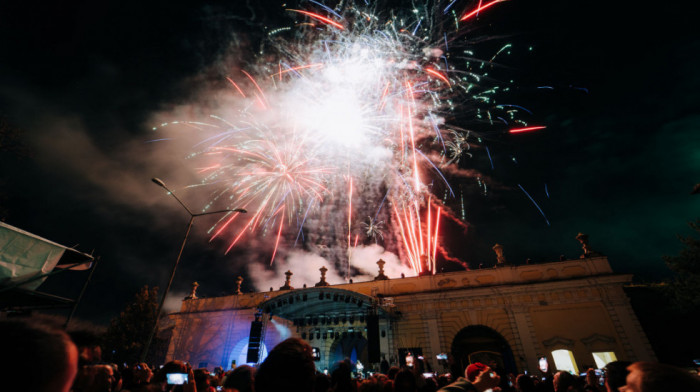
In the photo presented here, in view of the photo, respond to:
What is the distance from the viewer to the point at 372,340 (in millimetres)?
17125

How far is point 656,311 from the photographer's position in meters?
18.9

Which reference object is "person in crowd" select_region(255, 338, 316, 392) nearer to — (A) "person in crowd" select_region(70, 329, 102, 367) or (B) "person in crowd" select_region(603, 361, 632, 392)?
(A) "person in crowd" select_region(70, 329, 102, 367)

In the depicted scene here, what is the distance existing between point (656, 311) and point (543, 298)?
7952 millimetres

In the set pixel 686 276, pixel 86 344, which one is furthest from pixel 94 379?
pixel 686 276

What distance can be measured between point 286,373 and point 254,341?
20.3 metres

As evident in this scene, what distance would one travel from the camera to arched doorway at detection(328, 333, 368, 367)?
23.9 meters

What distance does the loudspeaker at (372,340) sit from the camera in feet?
54.7

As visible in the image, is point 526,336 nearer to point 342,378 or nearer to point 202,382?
point 342,378

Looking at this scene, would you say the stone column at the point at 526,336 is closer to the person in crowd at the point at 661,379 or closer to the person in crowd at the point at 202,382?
the person in crowd at the point at 661,379

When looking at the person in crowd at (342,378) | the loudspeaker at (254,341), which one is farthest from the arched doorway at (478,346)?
the person in crowd at (342,378)

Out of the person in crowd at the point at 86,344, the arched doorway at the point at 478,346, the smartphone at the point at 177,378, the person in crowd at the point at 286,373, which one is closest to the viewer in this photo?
the person in crowd at the point at 286,373

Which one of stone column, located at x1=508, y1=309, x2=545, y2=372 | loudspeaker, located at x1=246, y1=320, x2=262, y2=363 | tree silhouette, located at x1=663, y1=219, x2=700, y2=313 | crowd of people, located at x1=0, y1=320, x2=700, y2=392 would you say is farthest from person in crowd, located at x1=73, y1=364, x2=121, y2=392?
tree silhouette, located at x1=663, y1=219, x2=700, y2=313

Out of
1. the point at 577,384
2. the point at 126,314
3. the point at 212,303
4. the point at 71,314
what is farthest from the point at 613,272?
the point at 126,314

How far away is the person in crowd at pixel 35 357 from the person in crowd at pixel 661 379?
3373 mm
